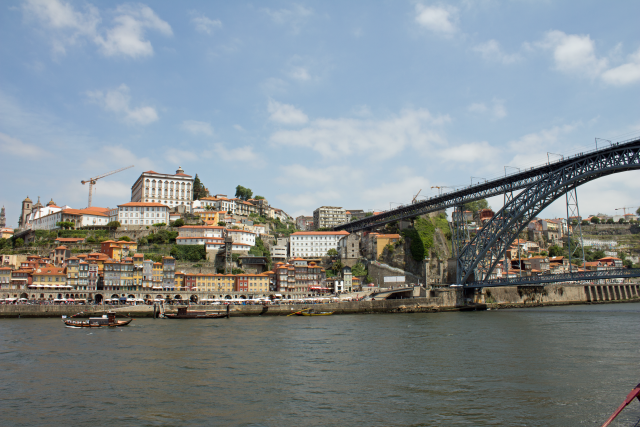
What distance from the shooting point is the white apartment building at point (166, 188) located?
276ft

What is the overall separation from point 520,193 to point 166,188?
6270 cm

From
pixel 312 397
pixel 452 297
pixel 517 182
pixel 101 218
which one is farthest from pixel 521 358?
pixel 101 218

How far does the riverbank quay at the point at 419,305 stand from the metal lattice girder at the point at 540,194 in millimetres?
3333

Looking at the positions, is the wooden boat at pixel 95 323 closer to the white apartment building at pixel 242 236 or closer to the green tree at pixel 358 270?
the white apartment building at pixel 242 236

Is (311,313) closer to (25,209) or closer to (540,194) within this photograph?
(540,194)

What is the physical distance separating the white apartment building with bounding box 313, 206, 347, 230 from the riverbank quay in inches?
2029

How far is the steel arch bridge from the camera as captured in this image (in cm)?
3694

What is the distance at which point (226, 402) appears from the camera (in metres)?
15.4

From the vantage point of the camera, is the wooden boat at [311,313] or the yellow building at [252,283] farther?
the yellow building at [252,283]

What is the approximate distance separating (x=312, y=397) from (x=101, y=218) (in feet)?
236

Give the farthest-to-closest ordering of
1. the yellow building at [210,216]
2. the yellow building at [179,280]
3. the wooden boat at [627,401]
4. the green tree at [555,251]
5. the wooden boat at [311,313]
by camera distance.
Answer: the green tree at [555,251], the yellow building at [210,216], the yellow building at [179,280], the wooden boat at [311,313], the wooden boat at [627,401]

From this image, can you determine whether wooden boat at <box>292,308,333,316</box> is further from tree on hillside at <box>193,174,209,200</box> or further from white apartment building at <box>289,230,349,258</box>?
tree on hillside at <box>193,174,209,200</box>

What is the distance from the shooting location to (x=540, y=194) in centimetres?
4272

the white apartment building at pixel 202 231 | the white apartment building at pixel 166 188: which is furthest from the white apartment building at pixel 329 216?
the white apartment building at pixel 202 231
